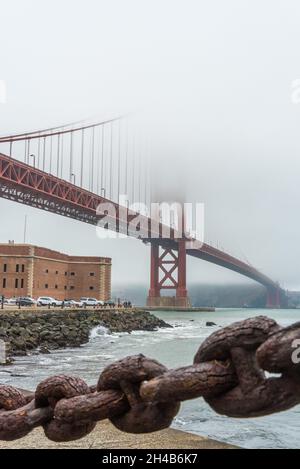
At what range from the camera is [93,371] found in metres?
10.1

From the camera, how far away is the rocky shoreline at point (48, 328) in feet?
49.1

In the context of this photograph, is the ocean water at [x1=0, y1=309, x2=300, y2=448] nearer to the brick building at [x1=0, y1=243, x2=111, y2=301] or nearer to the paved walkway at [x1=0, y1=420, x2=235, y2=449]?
the paved walkway at [x1=0, y1=420, x2=235, y2=449]

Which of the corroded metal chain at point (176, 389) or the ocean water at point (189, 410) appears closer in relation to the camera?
the corroded metal chain at point (176, 389)

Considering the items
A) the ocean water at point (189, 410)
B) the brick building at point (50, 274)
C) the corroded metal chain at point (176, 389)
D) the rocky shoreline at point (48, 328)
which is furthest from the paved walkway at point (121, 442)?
the brick building at point (50, 274)

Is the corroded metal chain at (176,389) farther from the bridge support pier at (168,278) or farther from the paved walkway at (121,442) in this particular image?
the bridge support pier at (168,278)

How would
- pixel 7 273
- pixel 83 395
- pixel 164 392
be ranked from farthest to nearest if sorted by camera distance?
pixel 7 273 → pixel 83 395 → pixel 164 392

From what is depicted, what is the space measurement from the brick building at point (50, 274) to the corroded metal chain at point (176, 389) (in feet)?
113

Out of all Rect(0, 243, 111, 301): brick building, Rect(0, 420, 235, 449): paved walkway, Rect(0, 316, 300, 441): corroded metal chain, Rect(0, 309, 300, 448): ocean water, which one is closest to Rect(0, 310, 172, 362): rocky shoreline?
Rect(0, 309, 300, 448): ocean water

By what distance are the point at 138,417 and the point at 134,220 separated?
30959 millimetres

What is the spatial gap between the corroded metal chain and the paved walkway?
1.93 meters

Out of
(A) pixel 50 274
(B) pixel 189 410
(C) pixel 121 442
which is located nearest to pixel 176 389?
(C) pixel 121 442

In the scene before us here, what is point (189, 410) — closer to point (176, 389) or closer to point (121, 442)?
point (121, 442)
